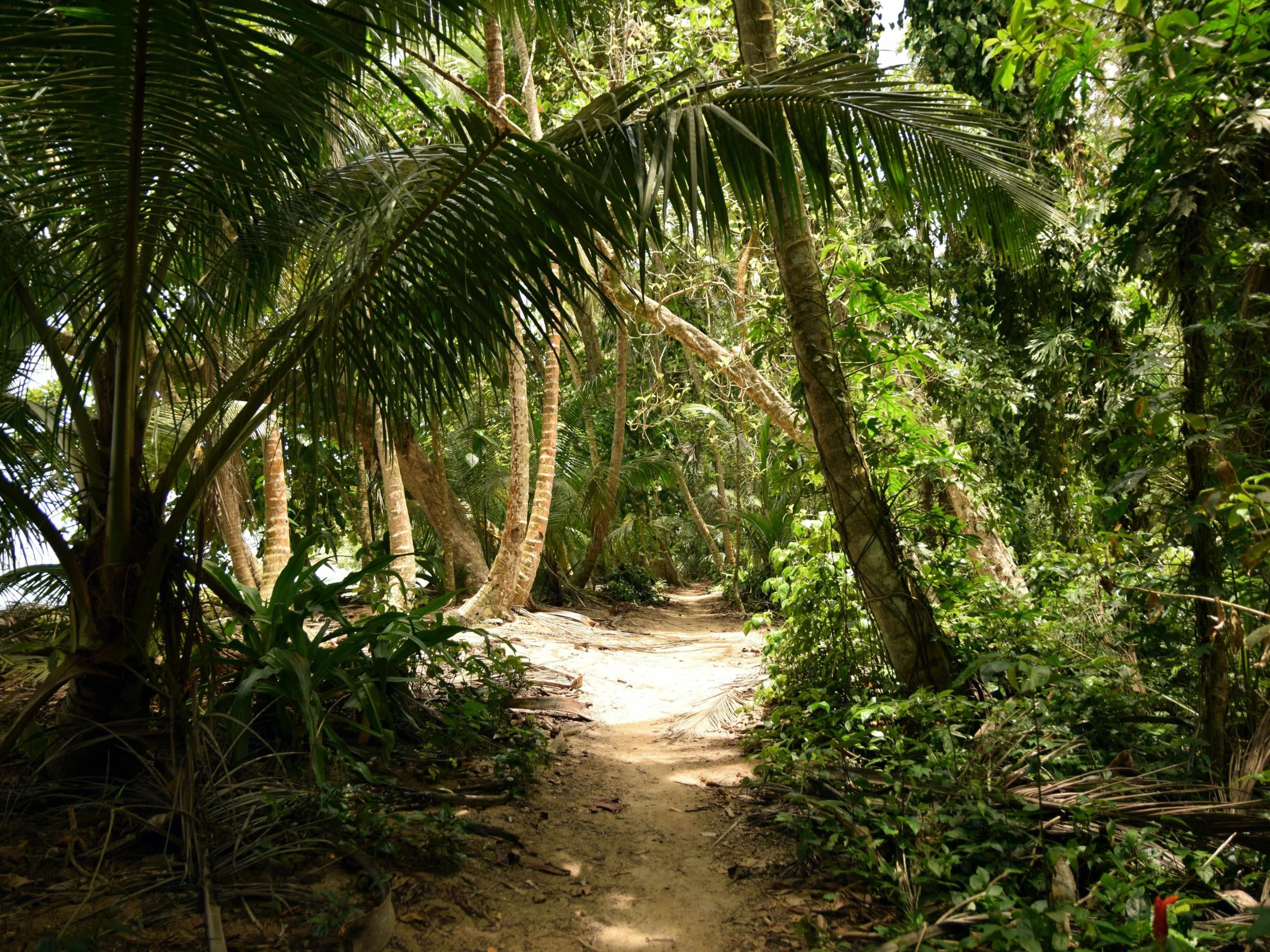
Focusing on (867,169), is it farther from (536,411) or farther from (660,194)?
(536,411)

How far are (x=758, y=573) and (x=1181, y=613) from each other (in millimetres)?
9723

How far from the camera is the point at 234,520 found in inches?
249

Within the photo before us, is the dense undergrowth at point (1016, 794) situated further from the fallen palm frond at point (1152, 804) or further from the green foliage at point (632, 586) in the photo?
the green foliage at point (632, 586)

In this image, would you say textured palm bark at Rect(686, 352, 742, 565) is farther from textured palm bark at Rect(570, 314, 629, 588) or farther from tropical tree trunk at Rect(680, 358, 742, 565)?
textured palm bark at Rect(570, 314, 629, 588)

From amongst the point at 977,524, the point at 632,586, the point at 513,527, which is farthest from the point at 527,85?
the point at 632,586

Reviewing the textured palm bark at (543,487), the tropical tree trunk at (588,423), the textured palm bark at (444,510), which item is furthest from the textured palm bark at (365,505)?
the tropical tree trunk at (588,423)

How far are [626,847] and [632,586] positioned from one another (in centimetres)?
1139

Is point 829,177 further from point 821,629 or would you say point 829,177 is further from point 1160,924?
point 1160,924

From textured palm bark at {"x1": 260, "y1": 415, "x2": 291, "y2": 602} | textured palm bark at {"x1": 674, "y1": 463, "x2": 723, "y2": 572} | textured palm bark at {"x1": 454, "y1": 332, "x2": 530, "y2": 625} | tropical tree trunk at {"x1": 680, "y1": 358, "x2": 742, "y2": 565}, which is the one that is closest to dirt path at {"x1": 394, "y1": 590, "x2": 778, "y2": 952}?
textured palm bark at {"x1": 454, "y1": 332, "x2": 530, "y2": 625}

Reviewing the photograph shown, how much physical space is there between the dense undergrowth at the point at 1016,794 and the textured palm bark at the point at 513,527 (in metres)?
3.95

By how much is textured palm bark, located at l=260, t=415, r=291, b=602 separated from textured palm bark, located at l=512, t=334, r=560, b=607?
2.31 metres

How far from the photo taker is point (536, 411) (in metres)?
15.5

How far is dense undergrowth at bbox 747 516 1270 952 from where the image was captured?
248 cm

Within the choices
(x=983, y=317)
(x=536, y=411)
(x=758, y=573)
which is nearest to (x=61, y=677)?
(x=983, y=317)
